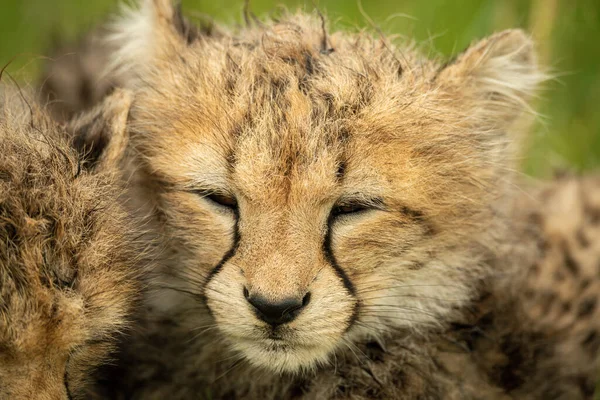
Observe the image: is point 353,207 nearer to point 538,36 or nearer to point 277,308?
point 277,308

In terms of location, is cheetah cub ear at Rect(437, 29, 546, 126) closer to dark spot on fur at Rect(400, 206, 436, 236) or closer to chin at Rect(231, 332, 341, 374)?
dark spot on fur at Rect(400, 206, 436, 236)

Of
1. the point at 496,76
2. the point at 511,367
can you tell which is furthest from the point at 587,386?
the point at 496,76

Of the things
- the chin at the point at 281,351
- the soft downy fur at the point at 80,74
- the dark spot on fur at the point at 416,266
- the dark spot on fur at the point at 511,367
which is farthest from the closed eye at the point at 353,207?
the soft downy fur at the point at 80,74

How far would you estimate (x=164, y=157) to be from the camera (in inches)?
120

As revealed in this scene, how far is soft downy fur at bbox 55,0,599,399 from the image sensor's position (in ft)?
9.14

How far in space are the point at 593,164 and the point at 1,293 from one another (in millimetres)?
3965

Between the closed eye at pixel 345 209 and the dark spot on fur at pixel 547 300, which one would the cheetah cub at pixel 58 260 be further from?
the dark spot on fur at pixel 547 300

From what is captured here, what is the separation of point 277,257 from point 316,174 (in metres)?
0.30

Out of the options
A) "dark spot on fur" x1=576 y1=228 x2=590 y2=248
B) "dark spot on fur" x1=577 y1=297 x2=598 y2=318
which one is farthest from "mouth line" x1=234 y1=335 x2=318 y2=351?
"dark spot on fur" x1=576 y1=228 x2=590 y2=248

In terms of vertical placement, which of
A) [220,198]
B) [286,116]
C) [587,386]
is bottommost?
[587,386]

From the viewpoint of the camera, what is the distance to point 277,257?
2.69 m

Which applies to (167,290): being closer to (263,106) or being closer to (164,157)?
(164,157)

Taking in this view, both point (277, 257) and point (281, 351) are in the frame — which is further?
point (281, 351)

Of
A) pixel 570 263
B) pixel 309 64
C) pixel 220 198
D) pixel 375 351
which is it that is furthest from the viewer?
pixel 570 263
